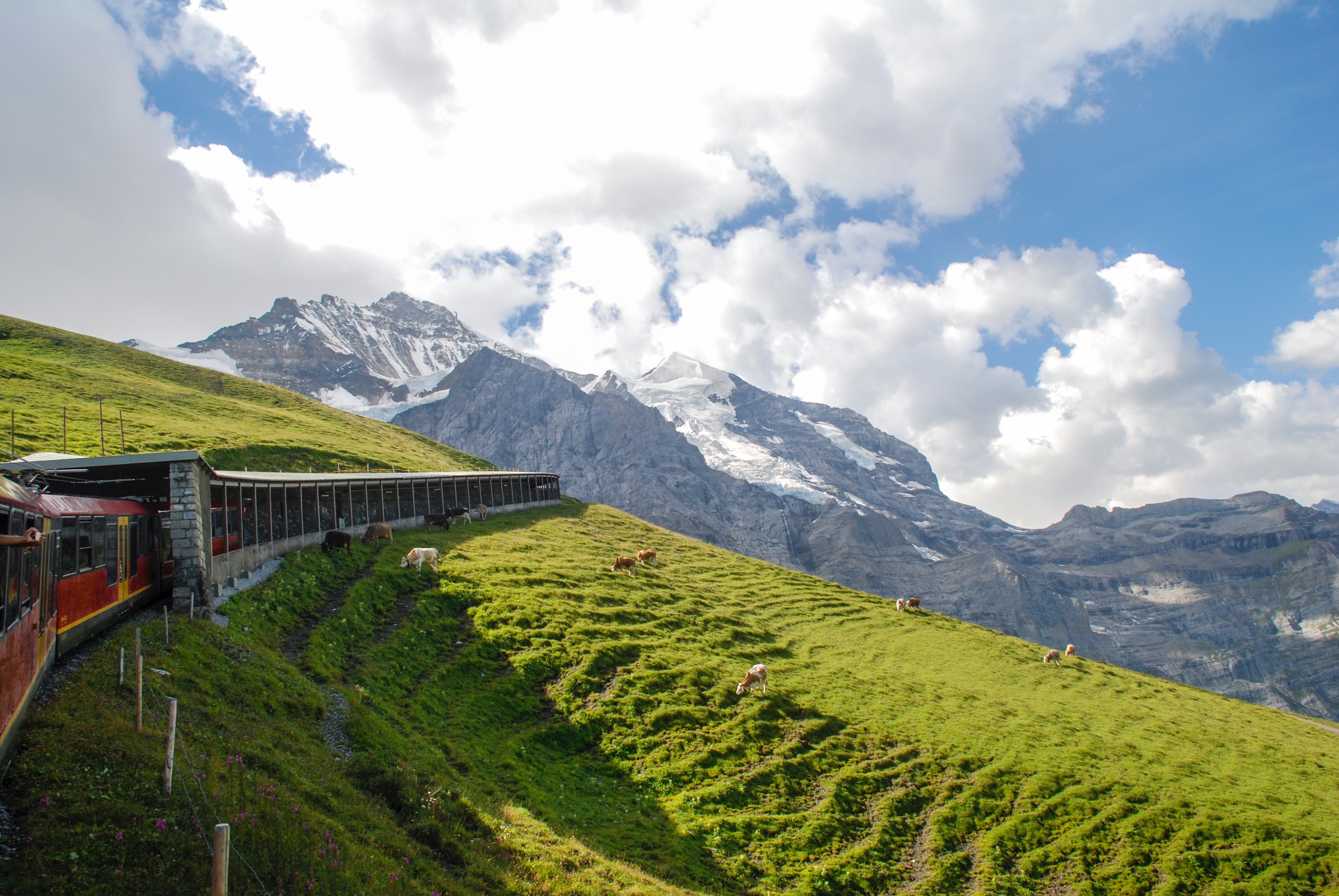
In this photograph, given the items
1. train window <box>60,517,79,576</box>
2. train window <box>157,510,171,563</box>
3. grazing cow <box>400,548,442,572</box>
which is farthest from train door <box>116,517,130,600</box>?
grazing cow <box>400,548,442,572</box>

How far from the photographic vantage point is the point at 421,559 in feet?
120

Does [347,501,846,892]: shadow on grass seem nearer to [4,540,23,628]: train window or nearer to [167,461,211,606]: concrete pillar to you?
[167,461,211,606]: concrete pillar

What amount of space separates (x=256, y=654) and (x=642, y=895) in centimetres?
1365

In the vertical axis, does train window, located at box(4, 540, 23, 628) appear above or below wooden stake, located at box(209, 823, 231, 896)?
above

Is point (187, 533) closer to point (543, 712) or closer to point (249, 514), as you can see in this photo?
point (249, 514)

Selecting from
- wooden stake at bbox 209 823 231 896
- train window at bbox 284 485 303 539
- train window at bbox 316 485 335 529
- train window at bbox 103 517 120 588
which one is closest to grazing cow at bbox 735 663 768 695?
train window at bbox 103 517 120 588

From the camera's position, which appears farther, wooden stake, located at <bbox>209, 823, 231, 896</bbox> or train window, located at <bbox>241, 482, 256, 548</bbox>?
train window, located at <bbox>241, 482, 256, 548</bbox>

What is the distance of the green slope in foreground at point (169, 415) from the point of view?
6069 cm

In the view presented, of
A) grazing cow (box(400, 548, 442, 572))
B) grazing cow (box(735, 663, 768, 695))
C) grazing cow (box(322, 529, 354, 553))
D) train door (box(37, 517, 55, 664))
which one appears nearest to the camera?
train door (box(37, 517, 55, 664))

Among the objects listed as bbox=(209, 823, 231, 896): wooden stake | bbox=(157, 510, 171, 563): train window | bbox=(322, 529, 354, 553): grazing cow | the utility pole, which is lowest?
bbox=(209, 823, 231, 896): wooden stake

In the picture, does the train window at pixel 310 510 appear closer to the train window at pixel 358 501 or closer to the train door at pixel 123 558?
the train window at pixel 358 501

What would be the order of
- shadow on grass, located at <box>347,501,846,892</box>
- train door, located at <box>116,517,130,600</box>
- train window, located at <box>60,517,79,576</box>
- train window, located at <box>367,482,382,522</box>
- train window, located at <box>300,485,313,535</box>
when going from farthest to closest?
train window, located at <box>367,482,382,522</box>, train window, located at <box>300,485,313,535</box>, train door, located at <box>116,517,130,600</box>, shadow on grass, located at <box>347,501,846,892</box>, train window, located at <box>60,517,79,576</box>

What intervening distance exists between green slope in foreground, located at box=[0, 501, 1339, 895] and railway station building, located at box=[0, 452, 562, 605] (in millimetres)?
2100

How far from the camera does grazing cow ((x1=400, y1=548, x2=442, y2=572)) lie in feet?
119
